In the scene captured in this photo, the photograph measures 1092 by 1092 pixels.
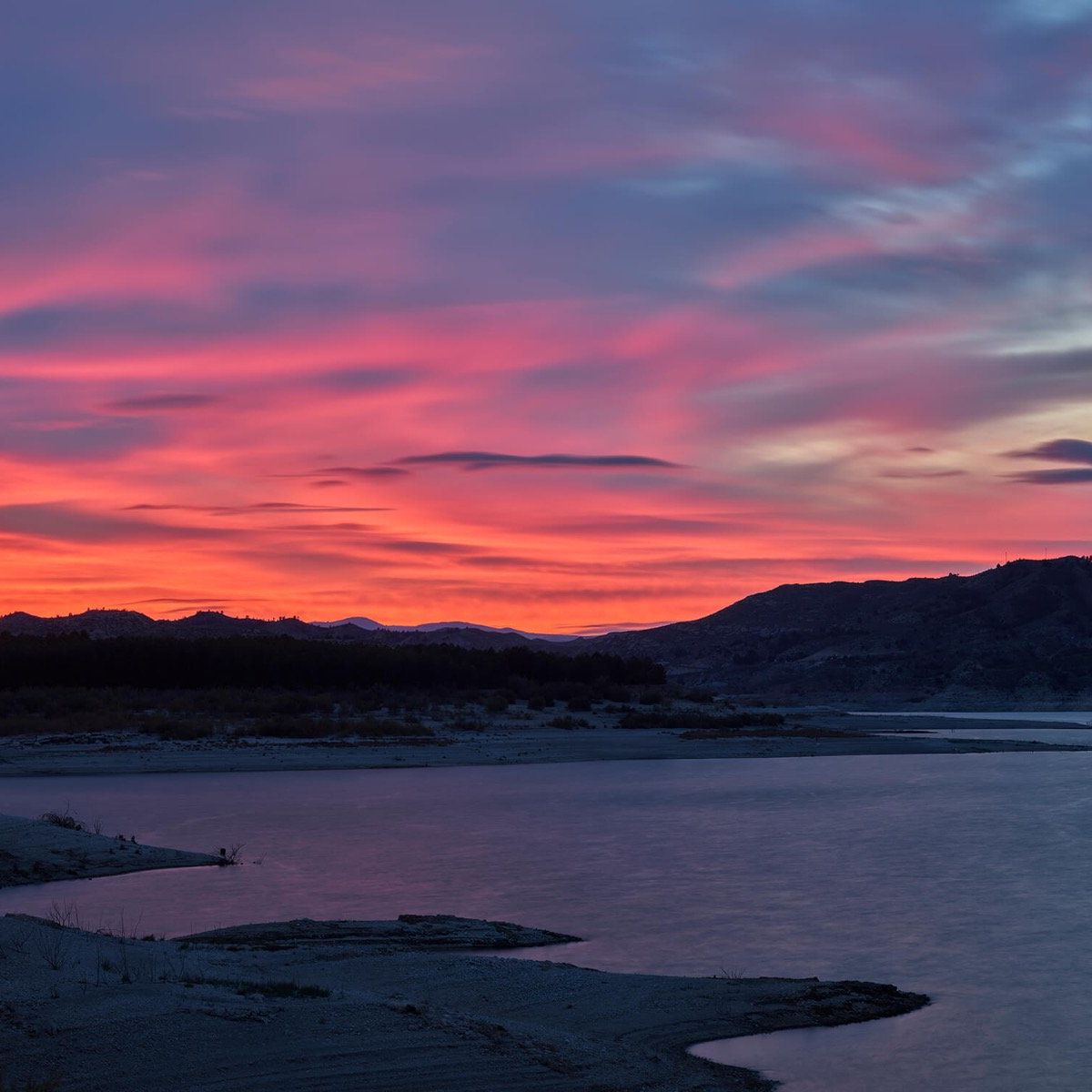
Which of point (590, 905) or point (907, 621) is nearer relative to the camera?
point (590, 905)

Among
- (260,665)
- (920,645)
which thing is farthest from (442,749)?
(920,645)

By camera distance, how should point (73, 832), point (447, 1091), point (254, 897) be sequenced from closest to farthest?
point (447, 1091)
point (254, 897)
point (73, 832)

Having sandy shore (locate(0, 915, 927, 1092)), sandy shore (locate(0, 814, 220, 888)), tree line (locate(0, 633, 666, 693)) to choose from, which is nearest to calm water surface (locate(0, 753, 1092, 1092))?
sandy shore (locate(0, 814, 220, 888))

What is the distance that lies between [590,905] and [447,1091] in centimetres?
1082

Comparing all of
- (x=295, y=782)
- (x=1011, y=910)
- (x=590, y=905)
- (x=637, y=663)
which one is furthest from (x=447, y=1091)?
(x=637, y=663)

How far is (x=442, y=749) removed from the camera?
50031mm

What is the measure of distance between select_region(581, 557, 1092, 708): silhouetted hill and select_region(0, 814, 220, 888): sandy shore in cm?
9791

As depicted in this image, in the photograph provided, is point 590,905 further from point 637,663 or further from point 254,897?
point 637,663

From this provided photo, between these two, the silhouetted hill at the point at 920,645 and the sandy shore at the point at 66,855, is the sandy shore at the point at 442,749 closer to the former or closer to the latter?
the sandy shore at the point at 66,855

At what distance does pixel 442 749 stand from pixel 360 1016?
38.7 meters

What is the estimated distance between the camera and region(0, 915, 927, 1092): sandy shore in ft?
34.0

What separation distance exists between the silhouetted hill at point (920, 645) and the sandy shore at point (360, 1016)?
105 metres

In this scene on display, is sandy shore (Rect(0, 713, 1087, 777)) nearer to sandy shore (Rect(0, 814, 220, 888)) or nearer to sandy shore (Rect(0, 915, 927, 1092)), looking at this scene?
sandy shore (Rect(0, 814, 220, 888))

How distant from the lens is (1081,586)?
15262cm
